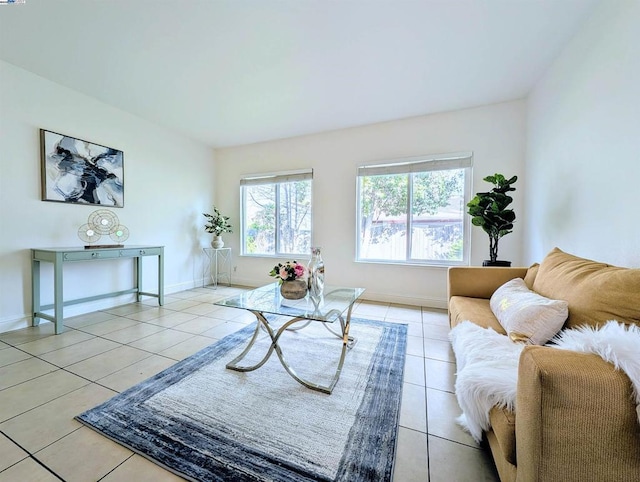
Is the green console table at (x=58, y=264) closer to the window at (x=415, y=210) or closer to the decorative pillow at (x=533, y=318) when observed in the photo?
the window at (x=415, y=210)

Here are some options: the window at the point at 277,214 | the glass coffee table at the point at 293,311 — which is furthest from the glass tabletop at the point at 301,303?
the window at the point at 277,214

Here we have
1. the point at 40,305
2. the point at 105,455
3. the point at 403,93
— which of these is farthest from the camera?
the point at 403,93

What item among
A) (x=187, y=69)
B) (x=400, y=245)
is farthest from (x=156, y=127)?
(x=400, y=245)

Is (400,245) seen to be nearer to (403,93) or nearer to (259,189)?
(403,93)

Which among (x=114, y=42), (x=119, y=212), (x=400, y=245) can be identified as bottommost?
(x=400, y=245)

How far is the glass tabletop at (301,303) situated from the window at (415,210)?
151 cm

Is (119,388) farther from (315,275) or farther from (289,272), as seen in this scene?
(315,275)

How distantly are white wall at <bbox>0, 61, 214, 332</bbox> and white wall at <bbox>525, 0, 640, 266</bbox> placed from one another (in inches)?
A: 184

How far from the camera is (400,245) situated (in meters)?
3.50

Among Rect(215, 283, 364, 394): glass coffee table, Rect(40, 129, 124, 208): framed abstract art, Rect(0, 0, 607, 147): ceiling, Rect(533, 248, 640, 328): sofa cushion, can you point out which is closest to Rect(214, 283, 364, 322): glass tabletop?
Rect(215, 283, 364, 394): glass coffee table

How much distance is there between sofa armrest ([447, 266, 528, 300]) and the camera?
209 centimetres

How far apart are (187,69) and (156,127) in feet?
5.47

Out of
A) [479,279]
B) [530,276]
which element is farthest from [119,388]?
[530,276]

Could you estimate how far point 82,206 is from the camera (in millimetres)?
2902
